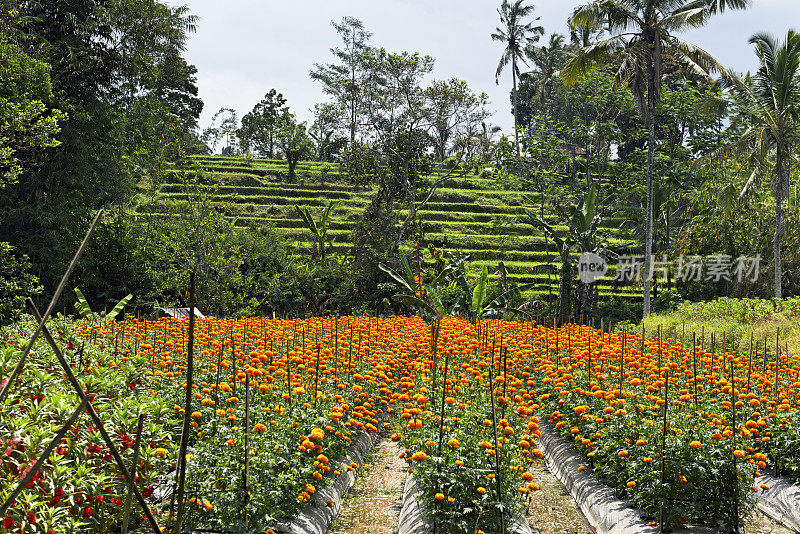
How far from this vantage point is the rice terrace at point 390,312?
3900 millimetres

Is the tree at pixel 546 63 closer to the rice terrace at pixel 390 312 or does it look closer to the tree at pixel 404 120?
the rice terrace at pixel 390 312

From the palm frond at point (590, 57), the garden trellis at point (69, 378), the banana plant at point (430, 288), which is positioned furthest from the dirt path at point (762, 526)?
the palm frond at point (590, 57)

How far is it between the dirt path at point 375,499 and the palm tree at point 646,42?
43.3ft

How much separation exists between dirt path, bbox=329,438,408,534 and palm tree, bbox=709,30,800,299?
14809mm

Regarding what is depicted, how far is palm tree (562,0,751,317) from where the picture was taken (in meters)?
16.9

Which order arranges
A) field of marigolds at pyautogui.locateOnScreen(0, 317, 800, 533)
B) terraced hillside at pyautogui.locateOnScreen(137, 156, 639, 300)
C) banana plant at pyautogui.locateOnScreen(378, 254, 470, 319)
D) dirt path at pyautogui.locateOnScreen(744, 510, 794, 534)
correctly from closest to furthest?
1. field of marigolds at pyautogui.locateOnScreen(0, 317, 800, 533)
2. dirt path at pyautogui.locateOnScreen(744, 510, 794, 534)
3. banana plant at pyautogui.locateOnScreen(378, 254, 470, 319)
4. terraced hillside at pyautogui.locateOnScreen(137, 156, 639, 300)

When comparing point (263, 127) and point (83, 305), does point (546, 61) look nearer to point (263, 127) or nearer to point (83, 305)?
point (263, 127)

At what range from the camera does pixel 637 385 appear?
19.9 ft

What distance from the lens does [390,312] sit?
63.2ft

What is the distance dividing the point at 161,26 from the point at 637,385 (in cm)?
1594

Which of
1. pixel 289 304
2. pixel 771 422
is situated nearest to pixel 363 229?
pixel 289 304

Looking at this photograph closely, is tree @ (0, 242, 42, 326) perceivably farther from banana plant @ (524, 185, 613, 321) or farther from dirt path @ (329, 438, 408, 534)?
banana plant @ (524, 185, 613, 321)

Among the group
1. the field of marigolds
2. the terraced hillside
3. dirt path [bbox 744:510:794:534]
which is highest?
the terraced hillside

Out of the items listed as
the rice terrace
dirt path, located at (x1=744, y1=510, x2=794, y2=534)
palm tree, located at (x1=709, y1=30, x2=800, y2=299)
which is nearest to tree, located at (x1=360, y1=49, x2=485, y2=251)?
the rice terrace
